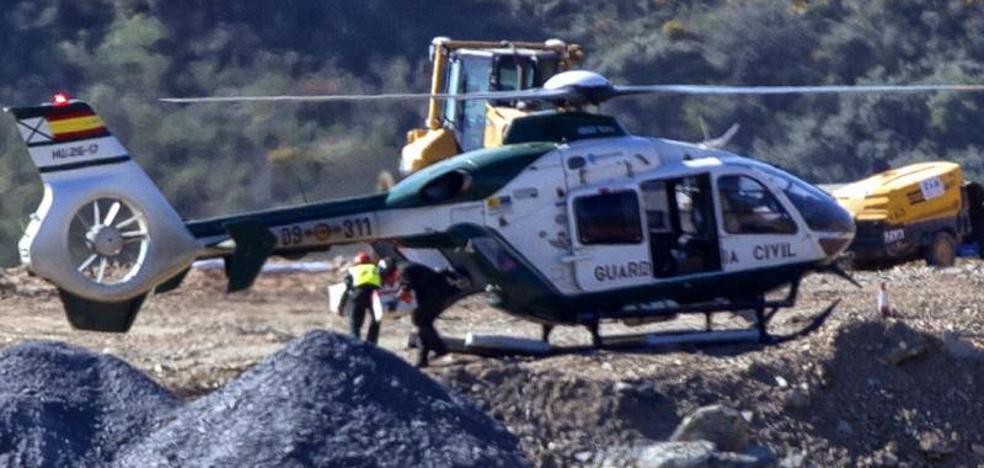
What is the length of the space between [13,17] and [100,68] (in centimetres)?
319

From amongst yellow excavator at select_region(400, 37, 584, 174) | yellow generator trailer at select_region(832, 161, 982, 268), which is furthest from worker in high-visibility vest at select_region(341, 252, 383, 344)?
yellow generator trailer at select_region(832, 161, 982, 268)

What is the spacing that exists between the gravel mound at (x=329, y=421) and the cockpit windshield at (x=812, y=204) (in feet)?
13.9

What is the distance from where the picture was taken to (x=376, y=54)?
35031mm

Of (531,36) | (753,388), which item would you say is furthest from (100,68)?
(753,388)

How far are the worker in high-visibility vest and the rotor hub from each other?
165 cm

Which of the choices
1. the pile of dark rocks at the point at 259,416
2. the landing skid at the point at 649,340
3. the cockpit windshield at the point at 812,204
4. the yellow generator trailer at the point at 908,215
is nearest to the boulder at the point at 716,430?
the pile of dark rocks at the point at 259,416

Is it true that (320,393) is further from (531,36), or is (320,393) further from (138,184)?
(531,36)

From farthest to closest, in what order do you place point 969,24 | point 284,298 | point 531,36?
point 969,24, point 531,36, point 284,298

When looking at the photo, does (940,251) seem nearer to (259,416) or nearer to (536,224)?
(536,224)

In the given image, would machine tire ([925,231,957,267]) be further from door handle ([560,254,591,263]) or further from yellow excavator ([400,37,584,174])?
door handle ([560,254,591,263])

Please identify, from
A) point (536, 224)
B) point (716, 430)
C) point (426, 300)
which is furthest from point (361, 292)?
point (716, 430)

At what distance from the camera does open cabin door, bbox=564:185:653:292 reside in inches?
613

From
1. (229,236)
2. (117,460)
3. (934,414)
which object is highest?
(229,236)

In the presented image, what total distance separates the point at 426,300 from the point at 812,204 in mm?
3248
